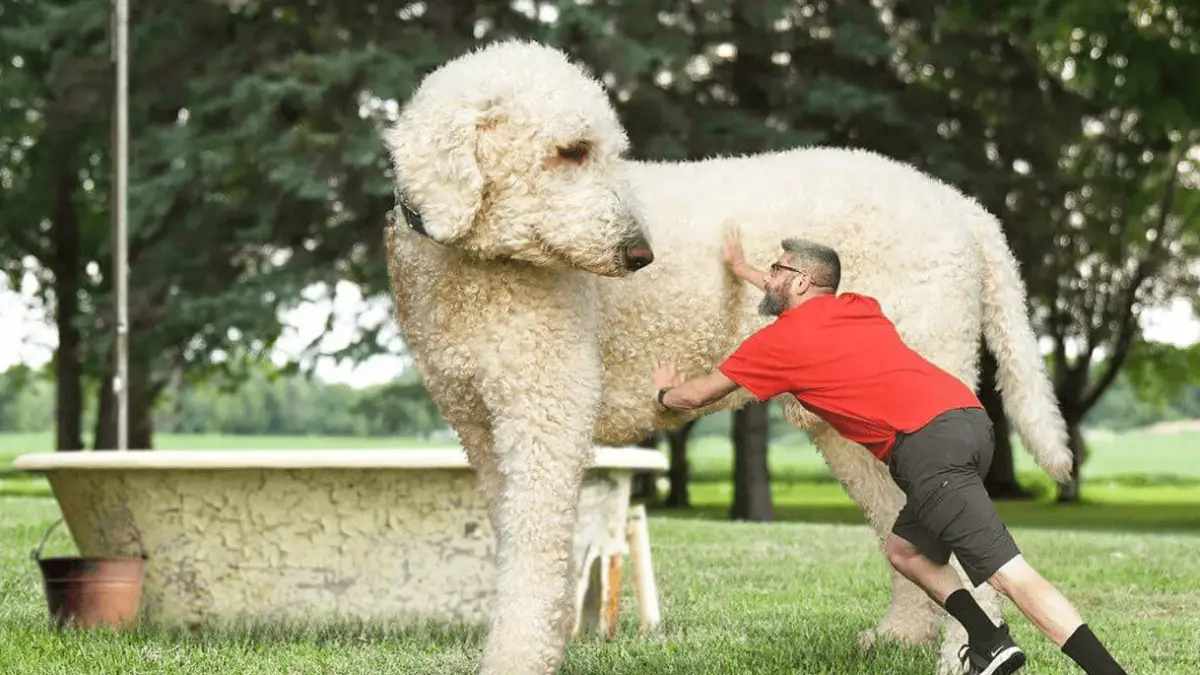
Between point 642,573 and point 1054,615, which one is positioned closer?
point 1054,615

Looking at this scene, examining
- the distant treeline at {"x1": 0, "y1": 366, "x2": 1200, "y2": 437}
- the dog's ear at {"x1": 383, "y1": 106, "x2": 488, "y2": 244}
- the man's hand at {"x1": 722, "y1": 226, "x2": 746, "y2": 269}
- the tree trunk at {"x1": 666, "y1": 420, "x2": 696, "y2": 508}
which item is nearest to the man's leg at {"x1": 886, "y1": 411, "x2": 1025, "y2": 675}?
the man's hand at {"x1": 722, "y1": 226, "x2": 746, "y2": 269}

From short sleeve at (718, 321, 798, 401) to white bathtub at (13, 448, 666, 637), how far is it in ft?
6.35

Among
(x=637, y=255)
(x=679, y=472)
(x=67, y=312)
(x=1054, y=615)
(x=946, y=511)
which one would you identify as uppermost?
(x=67, y=312)

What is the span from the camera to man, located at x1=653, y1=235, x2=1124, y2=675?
4.13 metres

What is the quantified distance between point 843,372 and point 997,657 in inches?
35.5

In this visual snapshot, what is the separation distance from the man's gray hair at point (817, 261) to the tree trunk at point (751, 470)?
1273 centimetres

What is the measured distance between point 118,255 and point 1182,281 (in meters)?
16.6

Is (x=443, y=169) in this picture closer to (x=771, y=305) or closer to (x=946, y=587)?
(x=771, y=305)

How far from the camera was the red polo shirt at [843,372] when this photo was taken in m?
4.25

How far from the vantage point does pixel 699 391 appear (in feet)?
14.2

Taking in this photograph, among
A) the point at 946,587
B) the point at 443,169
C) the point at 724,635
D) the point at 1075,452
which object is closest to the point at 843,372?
the point at 946,587

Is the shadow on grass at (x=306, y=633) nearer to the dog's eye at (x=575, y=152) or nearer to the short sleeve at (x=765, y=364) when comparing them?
the short sleeve at (x=765, y=364)

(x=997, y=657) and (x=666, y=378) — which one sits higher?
(x=666, y=378)

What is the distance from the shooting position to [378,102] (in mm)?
14445
